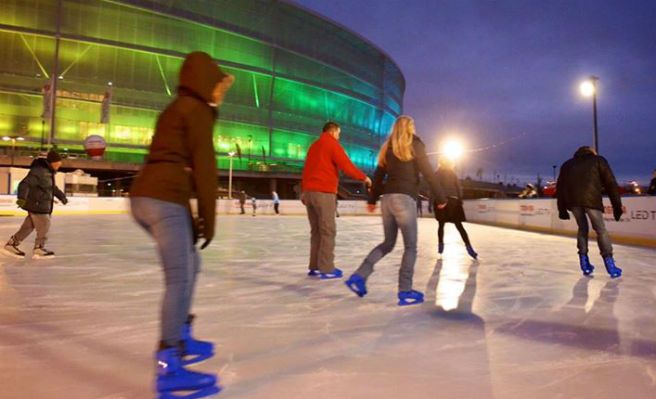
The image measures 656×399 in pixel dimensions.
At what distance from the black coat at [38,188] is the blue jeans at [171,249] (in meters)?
5.25

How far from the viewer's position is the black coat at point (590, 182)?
5.59 m

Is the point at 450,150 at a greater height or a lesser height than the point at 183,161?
greater

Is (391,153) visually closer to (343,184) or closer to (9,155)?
(9,155)

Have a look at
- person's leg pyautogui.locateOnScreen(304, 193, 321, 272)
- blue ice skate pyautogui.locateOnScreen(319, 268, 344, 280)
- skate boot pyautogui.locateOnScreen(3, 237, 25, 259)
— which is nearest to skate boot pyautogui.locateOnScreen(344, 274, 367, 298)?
blue ice skate pyautogui.locateOnScreen(319, 268, 344, 280)

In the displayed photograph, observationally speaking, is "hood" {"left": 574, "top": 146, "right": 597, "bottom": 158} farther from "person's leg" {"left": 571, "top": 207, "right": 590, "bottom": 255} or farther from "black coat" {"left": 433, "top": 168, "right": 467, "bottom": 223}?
"black coat" {"left": 433, "top": 168, "right": 467, "bottom": 223}

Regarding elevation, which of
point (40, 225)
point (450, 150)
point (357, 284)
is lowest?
point (357, 284)

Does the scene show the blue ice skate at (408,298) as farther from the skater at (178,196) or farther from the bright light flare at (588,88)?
the bright light flare at (588,88)

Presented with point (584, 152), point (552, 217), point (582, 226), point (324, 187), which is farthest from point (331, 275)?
point (552, 217)

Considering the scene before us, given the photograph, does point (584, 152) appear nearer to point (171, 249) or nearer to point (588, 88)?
point (171, 249)

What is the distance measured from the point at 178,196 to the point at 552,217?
15721mm

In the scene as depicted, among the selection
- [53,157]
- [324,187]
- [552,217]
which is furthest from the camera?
[552,217]

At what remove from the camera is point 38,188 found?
6.29 m

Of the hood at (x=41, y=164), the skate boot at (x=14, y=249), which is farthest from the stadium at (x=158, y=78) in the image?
the hood at (x=41, y=164)

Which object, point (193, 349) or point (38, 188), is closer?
point (193, 349)
